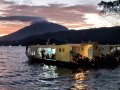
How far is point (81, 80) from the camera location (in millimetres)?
52906

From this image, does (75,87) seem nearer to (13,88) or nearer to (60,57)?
(13,88)

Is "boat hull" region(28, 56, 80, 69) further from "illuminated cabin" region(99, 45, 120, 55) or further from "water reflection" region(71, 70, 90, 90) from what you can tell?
"illuminated cabin" region(99, 45, 120, 55)

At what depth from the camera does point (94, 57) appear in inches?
2854

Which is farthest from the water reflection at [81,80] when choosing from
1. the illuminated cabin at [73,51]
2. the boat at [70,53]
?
the illuminated cabin at [73,51]

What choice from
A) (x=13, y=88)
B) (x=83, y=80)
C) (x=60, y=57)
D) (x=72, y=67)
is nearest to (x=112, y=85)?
(x=83, y=80)

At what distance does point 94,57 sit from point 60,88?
1130 inches

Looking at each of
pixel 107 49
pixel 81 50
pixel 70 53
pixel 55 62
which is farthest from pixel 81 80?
pixel 107 49

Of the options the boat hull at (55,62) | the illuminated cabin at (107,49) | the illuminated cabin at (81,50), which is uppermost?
the illuminated cabin at (81,50)

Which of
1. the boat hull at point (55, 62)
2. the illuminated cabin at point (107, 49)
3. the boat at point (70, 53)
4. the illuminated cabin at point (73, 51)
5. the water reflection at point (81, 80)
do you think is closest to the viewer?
the water reflection at point (81, 80)

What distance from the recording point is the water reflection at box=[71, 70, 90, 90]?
4497 cm

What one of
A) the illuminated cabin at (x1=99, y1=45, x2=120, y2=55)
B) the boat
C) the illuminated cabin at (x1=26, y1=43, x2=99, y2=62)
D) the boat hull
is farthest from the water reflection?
the illuminated cabin at (x1=99, y1=45, x2=120, y2=55)

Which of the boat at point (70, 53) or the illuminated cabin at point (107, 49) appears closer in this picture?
the boat at point (70, 53)

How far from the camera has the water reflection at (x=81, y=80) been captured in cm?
4497

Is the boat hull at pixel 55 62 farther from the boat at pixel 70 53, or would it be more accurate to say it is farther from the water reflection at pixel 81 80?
the water reflection at pixel 81 80
